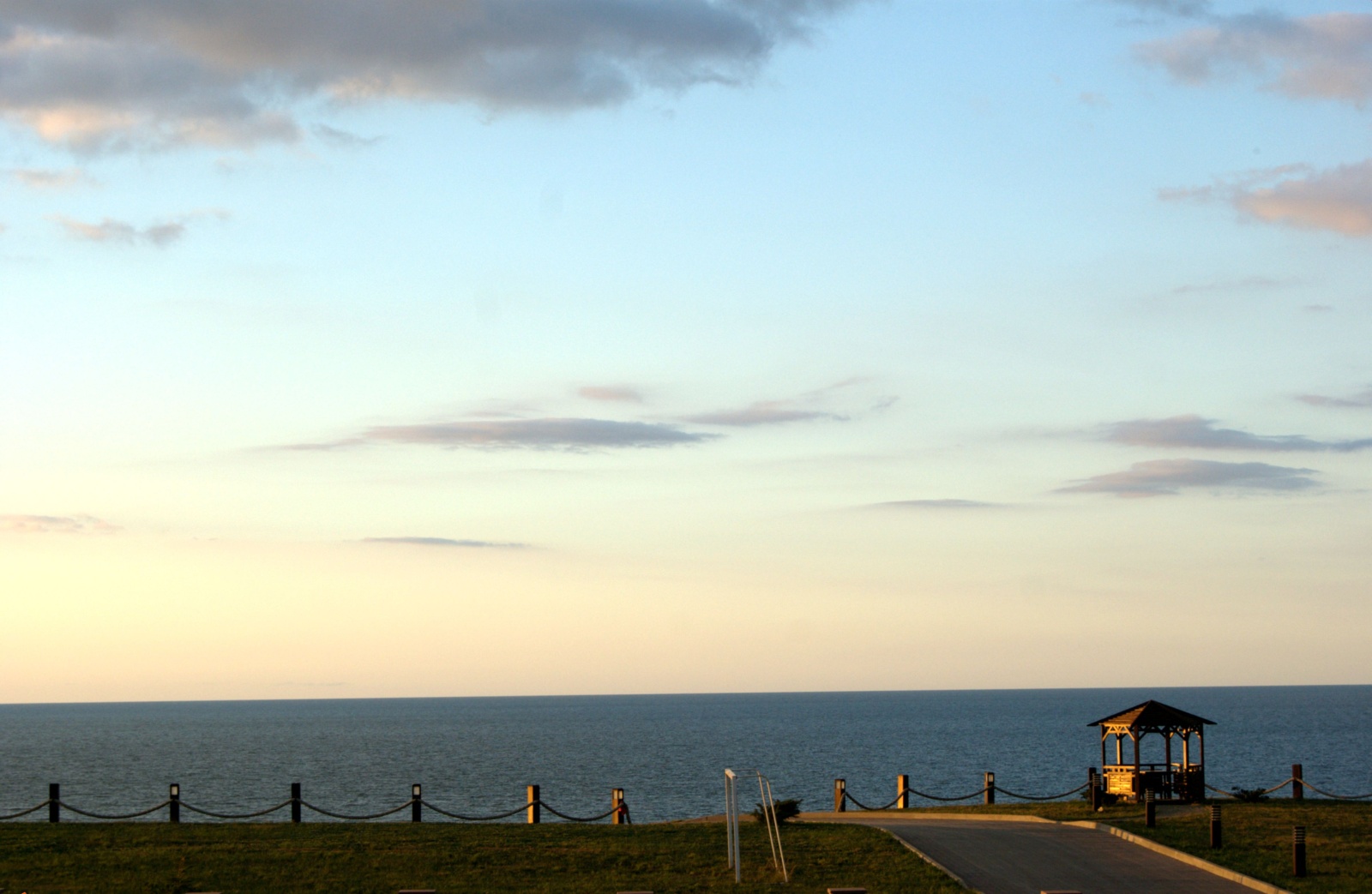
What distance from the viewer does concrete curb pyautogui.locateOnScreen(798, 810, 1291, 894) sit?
827 inches

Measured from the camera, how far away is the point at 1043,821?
2955 cm

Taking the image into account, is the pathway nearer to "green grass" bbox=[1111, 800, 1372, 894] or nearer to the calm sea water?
"green grass" bbox=[1111, 800, 1372, 894]

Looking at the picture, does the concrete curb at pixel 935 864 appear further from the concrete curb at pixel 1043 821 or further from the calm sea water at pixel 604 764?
the calm sea water at pixel 604 764

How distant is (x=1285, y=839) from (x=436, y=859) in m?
15.6

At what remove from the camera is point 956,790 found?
75.1 meters

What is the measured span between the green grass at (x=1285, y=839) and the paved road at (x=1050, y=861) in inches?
32.5

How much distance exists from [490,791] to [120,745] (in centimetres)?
9679

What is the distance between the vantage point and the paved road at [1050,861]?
20844 millimetres

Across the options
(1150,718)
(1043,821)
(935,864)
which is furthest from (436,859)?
(1150,718)

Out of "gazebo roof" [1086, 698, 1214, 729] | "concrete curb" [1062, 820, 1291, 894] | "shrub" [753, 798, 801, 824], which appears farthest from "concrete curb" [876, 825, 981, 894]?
"gazebo roof" [1086, 698, 1214, 729]

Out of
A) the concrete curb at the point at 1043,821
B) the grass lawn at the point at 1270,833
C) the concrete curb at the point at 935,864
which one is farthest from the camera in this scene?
the grass lawn at the point at 1270,833

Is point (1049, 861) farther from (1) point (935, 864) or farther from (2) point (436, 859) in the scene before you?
(2) point (436, 859)

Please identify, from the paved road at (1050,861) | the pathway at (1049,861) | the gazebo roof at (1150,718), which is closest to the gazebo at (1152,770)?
the gazebo roof at (1150,718)

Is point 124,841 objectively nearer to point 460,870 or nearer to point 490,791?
point 460,870
